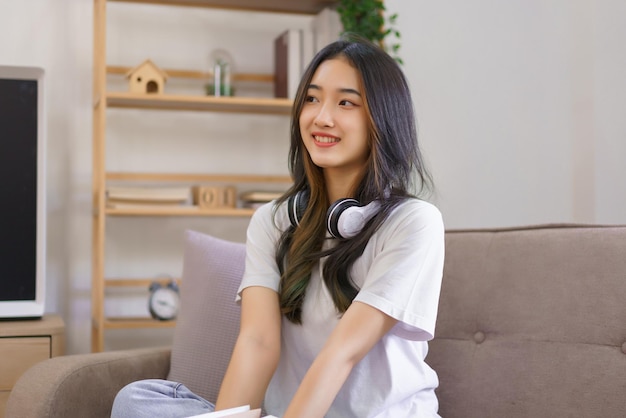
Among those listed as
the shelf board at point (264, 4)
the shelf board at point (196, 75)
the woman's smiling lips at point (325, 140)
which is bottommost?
the woman's smiling lips at point (325, 140)

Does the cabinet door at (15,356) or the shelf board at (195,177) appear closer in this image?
the cabinet door at (15,356)

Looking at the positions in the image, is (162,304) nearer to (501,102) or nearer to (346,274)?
(346,274)

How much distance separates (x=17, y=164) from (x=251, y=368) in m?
1.38

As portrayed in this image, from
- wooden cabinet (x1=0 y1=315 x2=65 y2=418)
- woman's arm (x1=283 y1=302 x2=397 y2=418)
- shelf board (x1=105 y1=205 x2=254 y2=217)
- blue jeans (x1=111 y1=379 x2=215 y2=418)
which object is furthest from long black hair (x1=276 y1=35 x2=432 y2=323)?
shelf board (x1=105 y1=205 x2=254 y2=217)

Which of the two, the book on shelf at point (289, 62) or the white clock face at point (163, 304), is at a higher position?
the book on shelf at point (289, 62)

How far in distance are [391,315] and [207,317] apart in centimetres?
63

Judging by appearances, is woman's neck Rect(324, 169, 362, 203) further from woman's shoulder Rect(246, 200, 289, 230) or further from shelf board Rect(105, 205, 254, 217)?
shelf board Rect(105, 205, 254, 217)

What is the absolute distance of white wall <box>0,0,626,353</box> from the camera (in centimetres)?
303

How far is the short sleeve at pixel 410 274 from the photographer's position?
150 centimetres

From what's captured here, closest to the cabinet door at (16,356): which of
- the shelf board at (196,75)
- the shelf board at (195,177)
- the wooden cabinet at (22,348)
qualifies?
the wooden cabinet at (22,348)

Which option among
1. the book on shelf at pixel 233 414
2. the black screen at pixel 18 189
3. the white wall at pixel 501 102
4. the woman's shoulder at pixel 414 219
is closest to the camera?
the book on shelf at pixel 233 414

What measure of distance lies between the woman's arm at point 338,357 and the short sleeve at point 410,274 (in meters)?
0.03

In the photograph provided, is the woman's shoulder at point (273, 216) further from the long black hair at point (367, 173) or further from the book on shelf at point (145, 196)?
the book on shelf at point (145, 196)

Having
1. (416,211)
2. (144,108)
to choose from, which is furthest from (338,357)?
(144,108)
